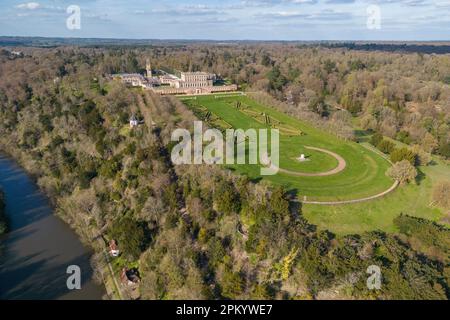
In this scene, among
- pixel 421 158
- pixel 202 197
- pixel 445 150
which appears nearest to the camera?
pixel 202 197

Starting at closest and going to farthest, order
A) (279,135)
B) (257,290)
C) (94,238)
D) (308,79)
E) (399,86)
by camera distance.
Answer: (257,290), (94,238), (279,135), (399,86), (308,79)

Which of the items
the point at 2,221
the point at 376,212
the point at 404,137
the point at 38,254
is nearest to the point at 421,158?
the point at 404,137

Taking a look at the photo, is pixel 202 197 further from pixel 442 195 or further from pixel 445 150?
pixel 445 150

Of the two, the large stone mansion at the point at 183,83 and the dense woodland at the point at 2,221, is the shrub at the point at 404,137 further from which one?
the dense woodland at the point at 2,221

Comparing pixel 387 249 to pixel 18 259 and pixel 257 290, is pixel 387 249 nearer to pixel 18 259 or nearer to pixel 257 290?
pixel 257 290

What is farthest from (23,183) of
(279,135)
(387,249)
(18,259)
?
(387,249)

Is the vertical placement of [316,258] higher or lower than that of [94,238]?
higher

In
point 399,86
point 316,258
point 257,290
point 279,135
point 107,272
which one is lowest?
point 107,272
